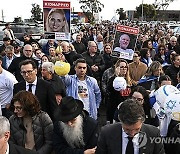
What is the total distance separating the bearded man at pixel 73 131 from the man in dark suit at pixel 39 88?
41.8 inches

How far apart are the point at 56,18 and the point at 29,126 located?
16.9 feet

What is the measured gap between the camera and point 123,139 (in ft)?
9.27

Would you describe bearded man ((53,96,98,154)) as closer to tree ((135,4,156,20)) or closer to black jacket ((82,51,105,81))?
black jacket ((82,51,105,81))

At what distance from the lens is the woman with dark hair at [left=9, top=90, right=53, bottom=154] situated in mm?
3607

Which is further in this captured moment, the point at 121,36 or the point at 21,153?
the point at 121,36

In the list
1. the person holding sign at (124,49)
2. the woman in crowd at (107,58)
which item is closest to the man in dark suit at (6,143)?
the person holding sign at (124,49)

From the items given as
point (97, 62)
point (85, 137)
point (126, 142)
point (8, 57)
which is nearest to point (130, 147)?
point (126, 142)

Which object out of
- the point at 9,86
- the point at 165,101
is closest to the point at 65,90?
the point at 9,86

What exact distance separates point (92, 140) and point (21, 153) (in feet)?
2.73

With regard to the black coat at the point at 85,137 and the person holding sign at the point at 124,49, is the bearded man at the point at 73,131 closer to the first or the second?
the black coat at the point at 85,137

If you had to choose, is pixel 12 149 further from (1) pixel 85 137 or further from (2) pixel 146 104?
(2) pixel 146 104

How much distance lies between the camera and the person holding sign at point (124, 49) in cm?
736

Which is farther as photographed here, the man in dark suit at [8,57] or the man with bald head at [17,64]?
the man in dark suit at [8,57]

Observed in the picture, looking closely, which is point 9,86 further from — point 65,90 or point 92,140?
point 92,140
